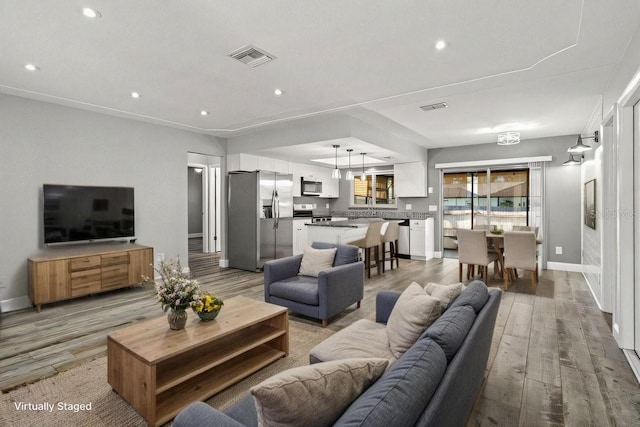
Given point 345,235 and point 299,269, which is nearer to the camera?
point 299,269

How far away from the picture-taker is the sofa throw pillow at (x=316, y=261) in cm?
372

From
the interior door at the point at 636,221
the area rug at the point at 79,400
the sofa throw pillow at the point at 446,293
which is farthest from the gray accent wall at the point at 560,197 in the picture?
the area rug at the point at 79,400

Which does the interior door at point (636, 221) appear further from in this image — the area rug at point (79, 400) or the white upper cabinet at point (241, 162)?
the white upper cabinet at point (241, 162)

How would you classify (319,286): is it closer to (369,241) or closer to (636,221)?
(369,241)

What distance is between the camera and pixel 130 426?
1.89 metres

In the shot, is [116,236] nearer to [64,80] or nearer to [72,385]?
[64,80]

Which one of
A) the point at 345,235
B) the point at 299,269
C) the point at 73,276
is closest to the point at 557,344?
the point at 299,269

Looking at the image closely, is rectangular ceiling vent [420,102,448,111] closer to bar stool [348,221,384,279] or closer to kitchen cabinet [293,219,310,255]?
bar stool [348,221,384,279]

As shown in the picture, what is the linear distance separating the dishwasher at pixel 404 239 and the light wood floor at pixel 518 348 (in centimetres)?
251

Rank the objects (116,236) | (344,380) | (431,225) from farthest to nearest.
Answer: (431,225), (116,236), (344,380)

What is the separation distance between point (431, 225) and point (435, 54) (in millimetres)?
5241

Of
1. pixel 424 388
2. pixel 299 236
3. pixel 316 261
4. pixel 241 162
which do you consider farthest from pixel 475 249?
pixel 424 388

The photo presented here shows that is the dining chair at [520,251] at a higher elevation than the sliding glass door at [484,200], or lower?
lower

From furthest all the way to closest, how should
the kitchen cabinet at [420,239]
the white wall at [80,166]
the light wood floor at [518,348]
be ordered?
the kitchen cabinet at [420,239]
the white wall at [80,166]
the light wood floor at [518,348]
